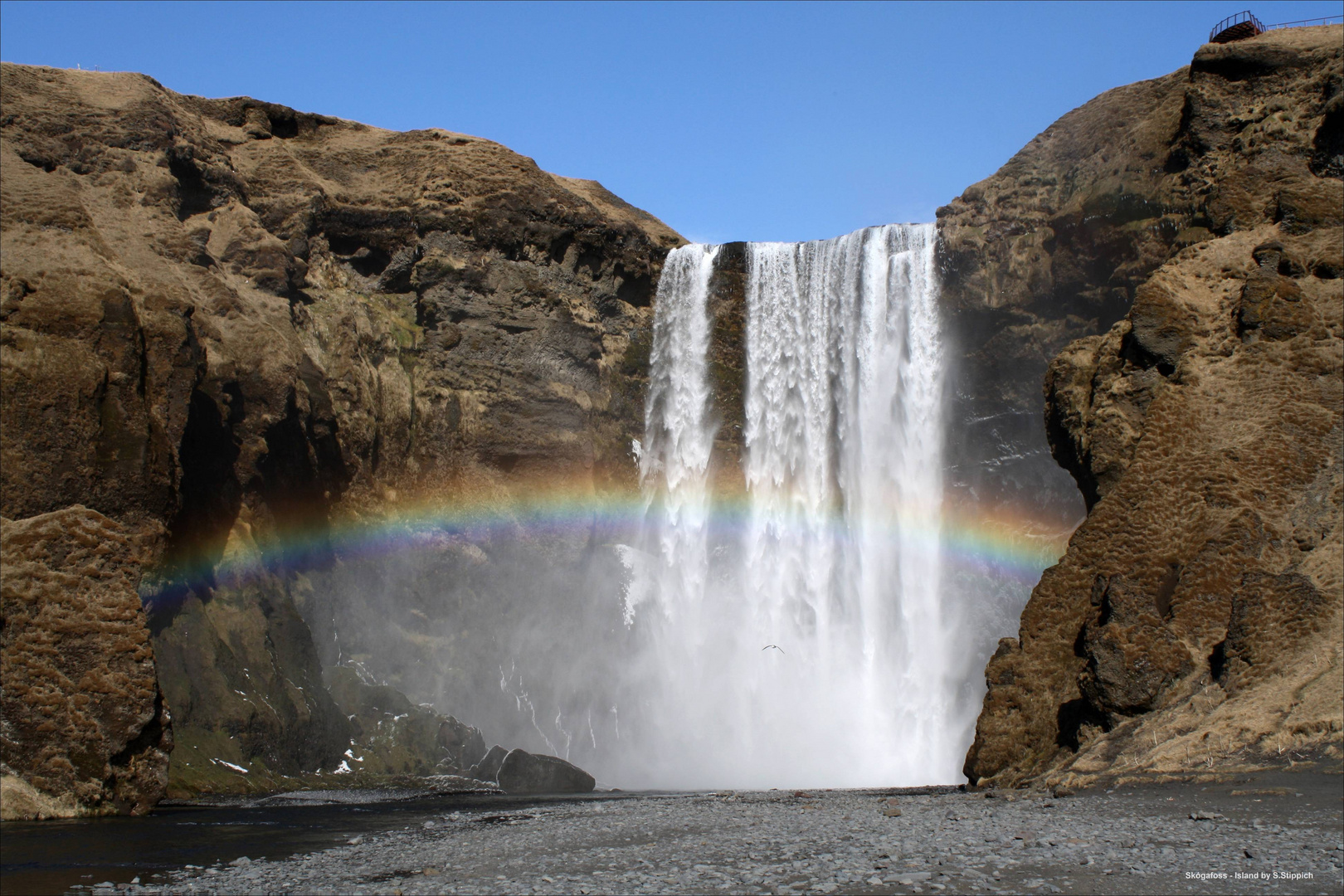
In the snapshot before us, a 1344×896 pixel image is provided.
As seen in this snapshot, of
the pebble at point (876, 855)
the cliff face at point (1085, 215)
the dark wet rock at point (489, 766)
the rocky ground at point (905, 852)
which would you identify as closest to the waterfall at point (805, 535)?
the cliff face at point (1085, 215)

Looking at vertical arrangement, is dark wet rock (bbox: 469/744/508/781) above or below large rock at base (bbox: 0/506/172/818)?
below

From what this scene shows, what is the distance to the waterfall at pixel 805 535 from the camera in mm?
37938

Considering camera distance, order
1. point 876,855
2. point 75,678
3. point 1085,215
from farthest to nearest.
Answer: point 1085,215
point 75,678
point 876,855

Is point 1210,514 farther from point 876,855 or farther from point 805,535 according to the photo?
point 805,535

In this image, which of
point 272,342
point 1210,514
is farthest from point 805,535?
point 1210,514

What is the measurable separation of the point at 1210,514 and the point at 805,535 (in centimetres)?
2357

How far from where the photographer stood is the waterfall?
3794 centimetres

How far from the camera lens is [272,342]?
3409cm

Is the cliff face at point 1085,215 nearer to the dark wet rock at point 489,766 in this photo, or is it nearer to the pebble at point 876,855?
the pebble at point 876,855

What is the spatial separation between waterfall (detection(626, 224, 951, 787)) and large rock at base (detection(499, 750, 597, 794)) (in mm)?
4888

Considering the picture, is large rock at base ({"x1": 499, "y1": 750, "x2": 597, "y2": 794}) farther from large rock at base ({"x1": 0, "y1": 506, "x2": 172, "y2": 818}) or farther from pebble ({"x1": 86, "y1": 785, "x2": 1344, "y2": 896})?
pebble ({"x1": 86, "y1": 785, "x2": 1344, "y2": 896})

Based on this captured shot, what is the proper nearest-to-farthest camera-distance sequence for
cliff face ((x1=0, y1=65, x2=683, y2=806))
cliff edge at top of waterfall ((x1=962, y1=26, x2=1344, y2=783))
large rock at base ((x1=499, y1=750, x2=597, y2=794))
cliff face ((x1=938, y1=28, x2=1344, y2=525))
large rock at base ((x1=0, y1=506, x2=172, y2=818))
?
cliff edge at top of waterfall ((x1=962, y1=26, x2=1344, y2=783)) → large rock at base ((x1=0, y1=506, x2=172, y2=818)) → cliff face ((x1=0, y1=65, x2=683, y2=806)) → cliff face ((x1=938, y1=28, x2=1344, y2=525)) → large rock at base ((x1=499, y1=750, x2=597, y2=794))

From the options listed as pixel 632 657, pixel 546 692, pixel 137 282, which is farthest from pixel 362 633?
pixel 137 282

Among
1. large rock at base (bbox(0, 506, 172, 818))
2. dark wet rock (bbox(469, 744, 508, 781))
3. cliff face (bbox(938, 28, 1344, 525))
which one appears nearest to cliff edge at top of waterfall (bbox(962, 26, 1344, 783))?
cliff face (bbox(938, 28, 1344, 525))
